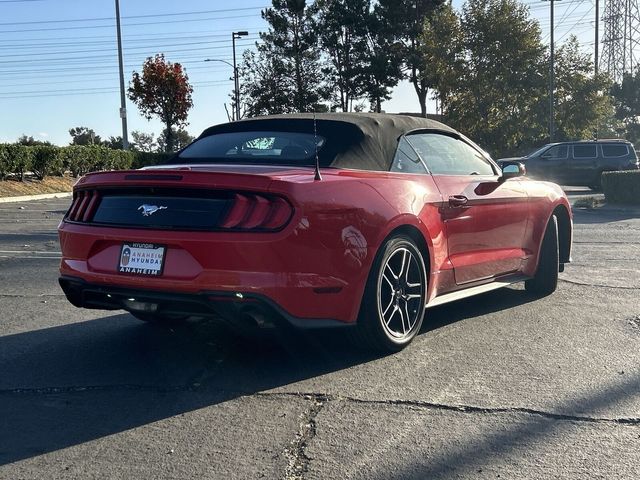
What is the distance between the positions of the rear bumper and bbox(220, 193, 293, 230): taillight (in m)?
0.36

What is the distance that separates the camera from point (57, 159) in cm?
2588

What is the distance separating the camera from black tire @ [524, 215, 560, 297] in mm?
6586

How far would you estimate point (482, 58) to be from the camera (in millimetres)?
37750

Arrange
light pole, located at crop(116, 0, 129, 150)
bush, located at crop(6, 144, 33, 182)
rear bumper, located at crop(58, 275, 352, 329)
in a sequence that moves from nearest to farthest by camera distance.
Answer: rear bumper, located at crop(58, 275, 352, 329), bush, located at crop(6, 144, 33, 182), light pole, located at crop(116, 0, 129, 150)

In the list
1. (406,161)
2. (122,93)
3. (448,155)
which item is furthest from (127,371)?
(122,93)

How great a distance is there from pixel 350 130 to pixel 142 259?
1662 mm

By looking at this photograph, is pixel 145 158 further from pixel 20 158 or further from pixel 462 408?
pixel 462 408

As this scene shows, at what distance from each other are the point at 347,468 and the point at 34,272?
5.90 metres

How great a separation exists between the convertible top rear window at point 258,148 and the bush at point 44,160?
20.9 metres

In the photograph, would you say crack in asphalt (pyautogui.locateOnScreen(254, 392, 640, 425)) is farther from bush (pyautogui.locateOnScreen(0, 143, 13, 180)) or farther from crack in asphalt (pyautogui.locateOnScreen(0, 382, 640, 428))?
bush (pyautogui.locateOnScreen(0, 143, 13, 180))

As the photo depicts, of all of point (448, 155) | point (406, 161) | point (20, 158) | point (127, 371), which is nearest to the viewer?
point (127, 371)

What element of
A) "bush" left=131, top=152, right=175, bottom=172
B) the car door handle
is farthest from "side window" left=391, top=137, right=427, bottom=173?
"bush" left=131, top=152, right=175, bottom=172

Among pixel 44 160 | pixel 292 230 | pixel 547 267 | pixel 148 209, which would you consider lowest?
pixel 547 267

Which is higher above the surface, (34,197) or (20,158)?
(20,158)
